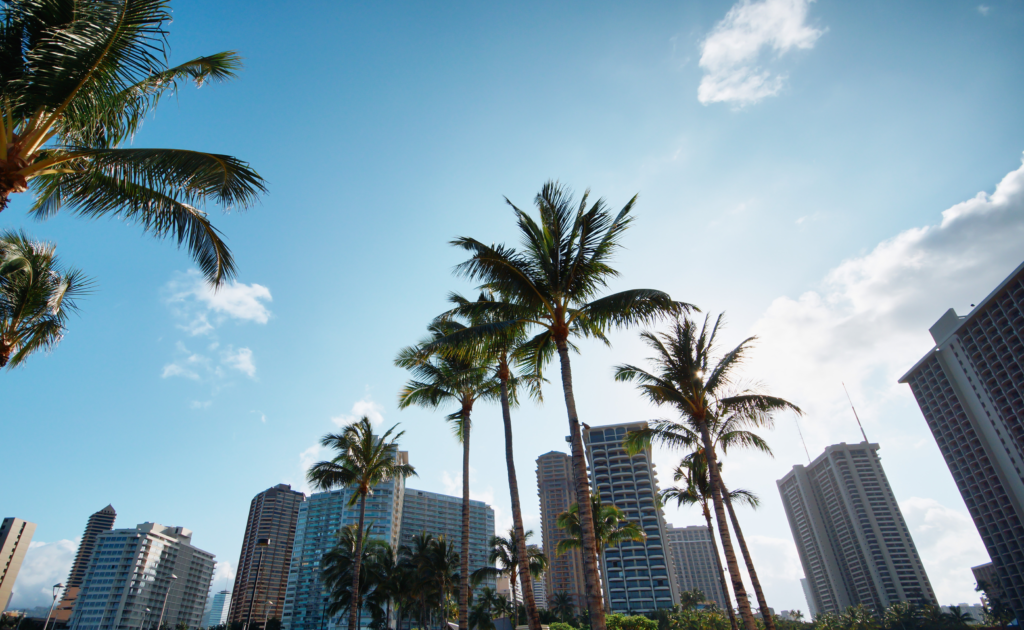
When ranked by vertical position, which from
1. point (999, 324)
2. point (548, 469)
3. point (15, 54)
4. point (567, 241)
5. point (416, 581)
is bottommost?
point (416, 581)

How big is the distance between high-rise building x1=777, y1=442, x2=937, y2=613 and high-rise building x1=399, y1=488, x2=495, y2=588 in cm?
10155

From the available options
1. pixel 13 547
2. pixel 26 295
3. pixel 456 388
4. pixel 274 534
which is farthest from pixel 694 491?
pixel 274 534

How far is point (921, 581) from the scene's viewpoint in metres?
127

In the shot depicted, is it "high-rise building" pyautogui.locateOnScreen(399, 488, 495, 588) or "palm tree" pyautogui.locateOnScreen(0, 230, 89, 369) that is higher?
"high-rise building" pyautogui.locateOnScreen(399, 488, 495, 588)

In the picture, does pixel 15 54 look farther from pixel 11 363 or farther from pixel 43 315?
pixel 11 363

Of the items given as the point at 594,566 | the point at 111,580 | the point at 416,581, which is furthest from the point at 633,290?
the point at 111,580

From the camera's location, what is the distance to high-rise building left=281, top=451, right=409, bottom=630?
452 ft

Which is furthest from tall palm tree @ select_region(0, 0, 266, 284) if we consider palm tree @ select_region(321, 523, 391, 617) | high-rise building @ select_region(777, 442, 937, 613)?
high-rise building @ select_region(777, 442, 937, 613)

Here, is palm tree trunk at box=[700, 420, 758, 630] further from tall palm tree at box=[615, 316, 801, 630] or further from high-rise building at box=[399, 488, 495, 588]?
high-rise building at box=[399, 488, 495, 588]

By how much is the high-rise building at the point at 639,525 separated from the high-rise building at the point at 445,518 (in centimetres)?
6000

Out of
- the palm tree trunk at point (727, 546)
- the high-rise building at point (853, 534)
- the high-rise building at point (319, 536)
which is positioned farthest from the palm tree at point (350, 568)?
the high-rise building at point (853, 534)

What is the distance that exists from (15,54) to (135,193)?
204cm

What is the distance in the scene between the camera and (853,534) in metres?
138

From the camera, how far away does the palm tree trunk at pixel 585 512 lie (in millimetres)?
9797
